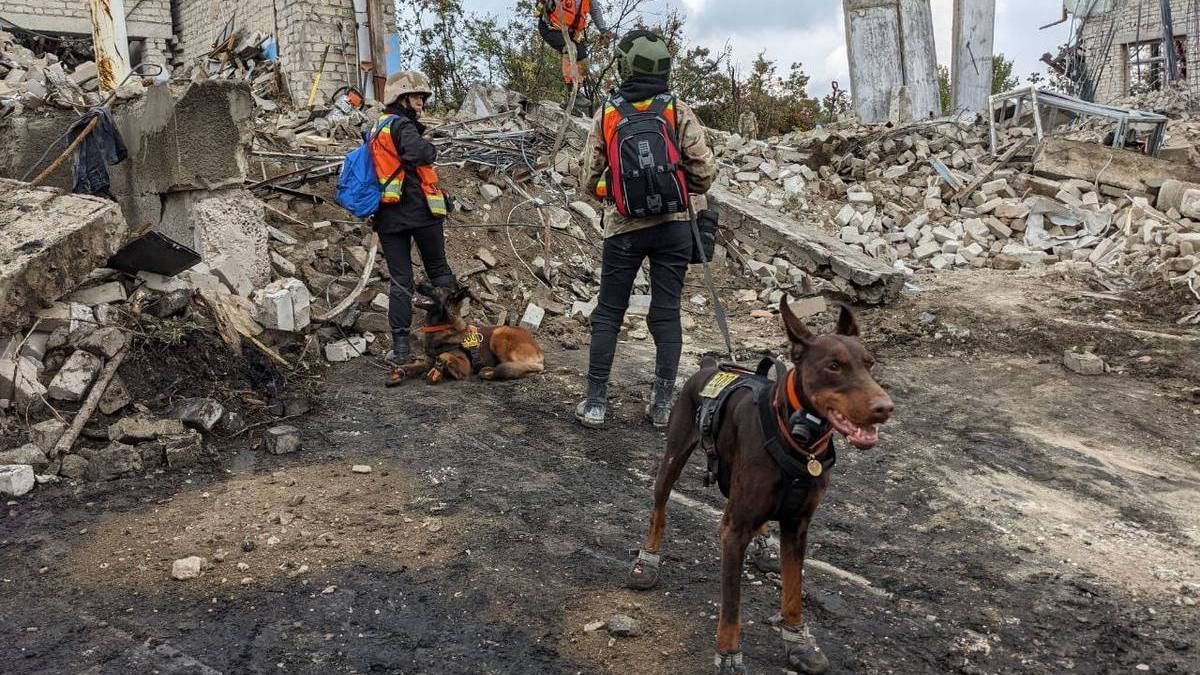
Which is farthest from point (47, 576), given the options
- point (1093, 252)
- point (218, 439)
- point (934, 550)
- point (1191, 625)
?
point (1093, 252)

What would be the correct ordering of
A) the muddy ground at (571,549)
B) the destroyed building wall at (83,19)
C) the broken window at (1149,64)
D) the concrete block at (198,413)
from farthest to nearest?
1. the broken window at (1149,64)
2. the destroyed building wall at (83,19)
3. the concrete block at (198,413)
4. the muddy ground at (571,549)

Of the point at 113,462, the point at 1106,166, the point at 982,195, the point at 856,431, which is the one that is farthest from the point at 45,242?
the point at 1106,166

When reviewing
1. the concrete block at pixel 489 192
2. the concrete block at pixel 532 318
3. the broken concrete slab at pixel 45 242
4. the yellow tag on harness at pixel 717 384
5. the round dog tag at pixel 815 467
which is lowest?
the round dog tag at pixel 815 467

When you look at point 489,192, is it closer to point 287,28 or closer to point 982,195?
point 982,195

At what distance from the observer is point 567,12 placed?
1057 cm

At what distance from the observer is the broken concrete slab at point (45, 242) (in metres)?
5.26

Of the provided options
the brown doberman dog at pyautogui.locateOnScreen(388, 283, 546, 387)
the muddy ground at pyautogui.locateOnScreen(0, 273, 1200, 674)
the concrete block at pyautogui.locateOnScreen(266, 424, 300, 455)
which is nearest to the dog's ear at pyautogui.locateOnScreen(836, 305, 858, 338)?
the muddy ground at pyautogui.locateOnScreen(0, 273, 1200, 674)

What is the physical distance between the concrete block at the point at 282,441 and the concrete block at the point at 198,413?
0.32 m

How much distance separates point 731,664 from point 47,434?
409 centimetres

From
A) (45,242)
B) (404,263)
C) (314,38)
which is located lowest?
(404,263)

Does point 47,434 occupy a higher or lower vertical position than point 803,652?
higher

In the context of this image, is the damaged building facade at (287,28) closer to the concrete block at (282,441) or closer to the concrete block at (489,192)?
the concrete block at (489,192)

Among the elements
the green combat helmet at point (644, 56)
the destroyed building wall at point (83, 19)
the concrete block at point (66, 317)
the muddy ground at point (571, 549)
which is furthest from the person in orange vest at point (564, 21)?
the destroyed building wall at point (83, 19)

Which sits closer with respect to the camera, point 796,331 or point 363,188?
point 796,331
